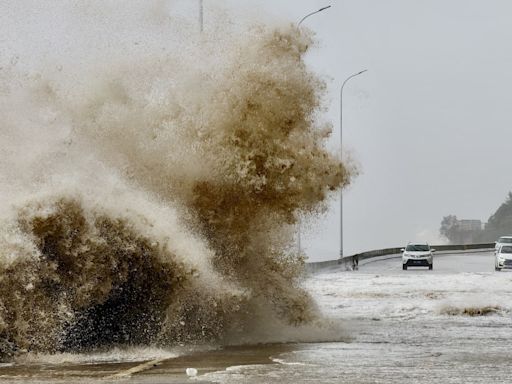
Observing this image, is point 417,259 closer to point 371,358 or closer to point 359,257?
point 359,257

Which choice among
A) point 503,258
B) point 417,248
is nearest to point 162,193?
point 503,258

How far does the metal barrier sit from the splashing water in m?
16.0

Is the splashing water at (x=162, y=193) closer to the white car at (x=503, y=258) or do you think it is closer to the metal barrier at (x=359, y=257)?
the metal barrier at (x=359, y=257)

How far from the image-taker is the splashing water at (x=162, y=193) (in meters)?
14.5

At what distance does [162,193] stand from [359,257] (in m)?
51.8

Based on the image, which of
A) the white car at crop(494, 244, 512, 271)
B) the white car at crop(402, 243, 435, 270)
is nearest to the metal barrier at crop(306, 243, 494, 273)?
the white car at crop(402, 243, 435, 270)

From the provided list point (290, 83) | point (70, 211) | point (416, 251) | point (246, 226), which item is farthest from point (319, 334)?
point (416, 251)

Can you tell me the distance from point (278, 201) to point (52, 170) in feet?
13.6

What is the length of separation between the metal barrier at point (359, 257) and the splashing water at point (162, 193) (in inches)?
629

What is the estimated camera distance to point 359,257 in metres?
68.9

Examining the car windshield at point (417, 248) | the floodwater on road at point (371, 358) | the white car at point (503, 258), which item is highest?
the car windshield at point (417, 248)

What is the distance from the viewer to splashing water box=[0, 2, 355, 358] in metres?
14.5

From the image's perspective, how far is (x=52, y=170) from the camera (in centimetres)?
1577

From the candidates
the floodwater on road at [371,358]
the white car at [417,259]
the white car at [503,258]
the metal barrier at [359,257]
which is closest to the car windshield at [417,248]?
the white car at [417,259]
